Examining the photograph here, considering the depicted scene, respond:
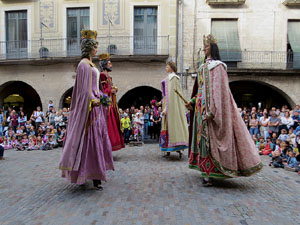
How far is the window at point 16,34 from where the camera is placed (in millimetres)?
14718

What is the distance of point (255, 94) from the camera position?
53.1 ft

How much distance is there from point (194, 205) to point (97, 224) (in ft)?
4.06

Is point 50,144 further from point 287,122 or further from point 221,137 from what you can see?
point 287,122

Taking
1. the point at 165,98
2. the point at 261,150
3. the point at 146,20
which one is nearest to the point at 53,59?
the point at 146,20

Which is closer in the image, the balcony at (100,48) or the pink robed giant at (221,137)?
the pink robed giant at (221,137)

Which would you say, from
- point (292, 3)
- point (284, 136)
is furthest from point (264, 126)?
point (292, 3)

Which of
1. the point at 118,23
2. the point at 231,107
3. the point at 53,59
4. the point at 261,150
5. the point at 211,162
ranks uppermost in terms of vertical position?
the point at 118,23

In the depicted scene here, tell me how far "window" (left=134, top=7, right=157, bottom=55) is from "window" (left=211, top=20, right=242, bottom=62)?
10.5ft

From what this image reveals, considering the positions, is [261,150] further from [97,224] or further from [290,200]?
[97,224]

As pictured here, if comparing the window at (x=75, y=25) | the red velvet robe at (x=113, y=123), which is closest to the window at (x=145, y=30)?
the window at (x=75, y=25)

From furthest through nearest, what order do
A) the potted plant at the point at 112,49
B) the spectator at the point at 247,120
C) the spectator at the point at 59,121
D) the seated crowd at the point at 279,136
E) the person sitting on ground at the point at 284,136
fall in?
the potted plant at the point at 112,49
the spectator at the point at 59,121
the spectator at the point at 247,120
the person sitting on ground at the point at 284,136
the seated crowd at the point at 279,136

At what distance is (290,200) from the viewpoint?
362 centimetres

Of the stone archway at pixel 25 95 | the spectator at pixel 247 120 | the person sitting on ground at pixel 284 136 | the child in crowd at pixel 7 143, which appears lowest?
the child in crowd at pixel 7 143

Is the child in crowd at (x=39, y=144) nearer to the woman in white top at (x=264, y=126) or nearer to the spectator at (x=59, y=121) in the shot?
the spectator at (x=59, y=121)
